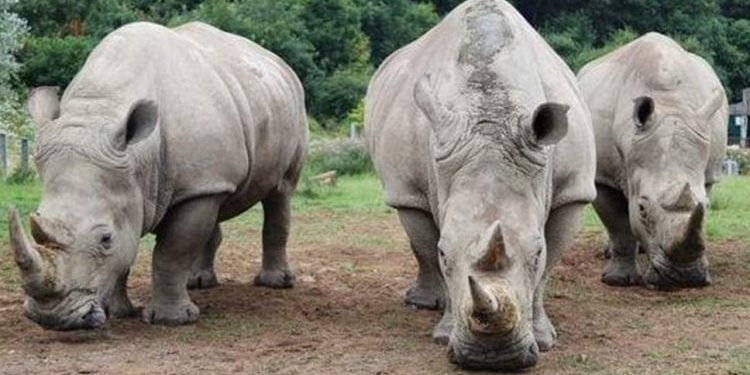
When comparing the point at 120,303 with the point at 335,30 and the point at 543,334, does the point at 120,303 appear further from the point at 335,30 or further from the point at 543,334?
the point at 335,30

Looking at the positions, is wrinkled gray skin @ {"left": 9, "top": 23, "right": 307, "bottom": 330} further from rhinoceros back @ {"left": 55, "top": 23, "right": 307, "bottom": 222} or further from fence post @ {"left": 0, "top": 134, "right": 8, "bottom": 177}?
fence post @ {"left": 0, "top": 134, "right": 8, "bottom": 177}

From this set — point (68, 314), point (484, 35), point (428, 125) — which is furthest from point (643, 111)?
point (68, 314)

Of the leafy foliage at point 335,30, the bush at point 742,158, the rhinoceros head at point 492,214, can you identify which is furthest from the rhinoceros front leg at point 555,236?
the leafy foliage at point 335,30

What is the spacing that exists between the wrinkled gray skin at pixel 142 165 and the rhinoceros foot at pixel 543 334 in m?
2.02

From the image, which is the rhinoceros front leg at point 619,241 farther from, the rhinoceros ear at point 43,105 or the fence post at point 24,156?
the fence post at point 24,156

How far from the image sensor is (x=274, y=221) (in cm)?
984

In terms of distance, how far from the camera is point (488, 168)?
6281 mm

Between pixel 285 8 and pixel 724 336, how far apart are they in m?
33.0

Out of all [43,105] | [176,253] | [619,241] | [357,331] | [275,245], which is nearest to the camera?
[43,105]

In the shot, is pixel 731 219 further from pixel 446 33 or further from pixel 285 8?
pixel 285 8

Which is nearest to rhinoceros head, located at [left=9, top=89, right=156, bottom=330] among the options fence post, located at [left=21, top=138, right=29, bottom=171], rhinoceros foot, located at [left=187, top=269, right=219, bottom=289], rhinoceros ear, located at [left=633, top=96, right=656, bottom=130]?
rhinoceros foot, located at [left=187, top=269, right=219, bottom=289]

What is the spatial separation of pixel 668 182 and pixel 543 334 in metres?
2.36

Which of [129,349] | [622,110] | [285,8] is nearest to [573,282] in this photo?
[622,110]

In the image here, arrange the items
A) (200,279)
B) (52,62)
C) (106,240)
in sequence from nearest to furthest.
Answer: (106,240) → (200,279) → (52,62)
